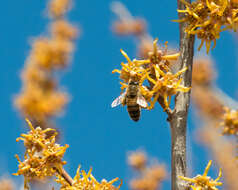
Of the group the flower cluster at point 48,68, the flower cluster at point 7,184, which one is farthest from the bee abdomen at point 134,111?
the flower cluster at point 48,68

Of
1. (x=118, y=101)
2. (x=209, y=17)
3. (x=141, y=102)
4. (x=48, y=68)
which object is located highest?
(x=48, y=68)

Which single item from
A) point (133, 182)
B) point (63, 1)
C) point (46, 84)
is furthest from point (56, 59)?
point (133, 182)

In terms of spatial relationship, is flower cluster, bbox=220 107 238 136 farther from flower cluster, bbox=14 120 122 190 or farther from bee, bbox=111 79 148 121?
flower cluster, bbox=14 120 122 190

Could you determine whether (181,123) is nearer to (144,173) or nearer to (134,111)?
(134,111)

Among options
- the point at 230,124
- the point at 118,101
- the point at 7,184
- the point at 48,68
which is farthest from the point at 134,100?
the point at 48,68

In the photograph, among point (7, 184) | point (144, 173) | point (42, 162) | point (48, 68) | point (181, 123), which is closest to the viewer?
point (181, 123)

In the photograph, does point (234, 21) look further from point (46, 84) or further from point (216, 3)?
point (46, 84)
